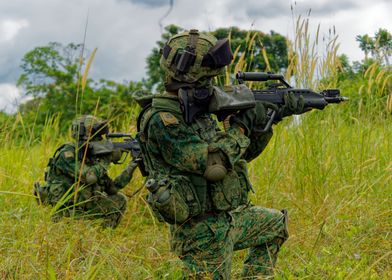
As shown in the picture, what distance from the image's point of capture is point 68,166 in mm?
5656

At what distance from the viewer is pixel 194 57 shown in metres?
3.13

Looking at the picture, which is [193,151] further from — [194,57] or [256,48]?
[256,48]

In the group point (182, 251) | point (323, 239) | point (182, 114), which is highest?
point (182, 114)

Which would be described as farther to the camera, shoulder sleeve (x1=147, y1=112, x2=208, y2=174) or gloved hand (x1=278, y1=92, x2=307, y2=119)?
gloved hand (x1=278, y1=92, x2=307, y2=119)

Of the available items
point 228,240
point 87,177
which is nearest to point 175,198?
point 228,240

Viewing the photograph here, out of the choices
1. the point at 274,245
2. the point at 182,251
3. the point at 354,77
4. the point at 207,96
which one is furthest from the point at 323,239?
the point at 354,77

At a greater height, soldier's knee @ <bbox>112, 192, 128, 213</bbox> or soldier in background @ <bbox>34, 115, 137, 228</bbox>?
soldier in background @ <bbox>34, 115, 137, 228</bbox>

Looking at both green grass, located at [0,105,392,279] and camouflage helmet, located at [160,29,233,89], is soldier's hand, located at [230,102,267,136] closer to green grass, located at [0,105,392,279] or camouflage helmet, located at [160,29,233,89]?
camouflage helmet, located at [160,29,233,89]

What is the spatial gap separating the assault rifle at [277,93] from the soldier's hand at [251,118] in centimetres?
5

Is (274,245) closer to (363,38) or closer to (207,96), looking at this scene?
(207,96)

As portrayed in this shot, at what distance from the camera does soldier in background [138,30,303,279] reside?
3.14 metres

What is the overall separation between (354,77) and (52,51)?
508 inches

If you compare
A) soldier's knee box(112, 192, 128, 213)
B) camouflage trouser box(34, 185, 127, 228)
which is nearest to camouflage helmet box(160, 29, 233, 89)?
camouflage trouser box(34, 185, 127, 228)

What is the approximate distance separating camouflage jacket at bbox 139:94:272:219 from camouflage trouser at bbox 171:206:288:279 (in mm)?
109
